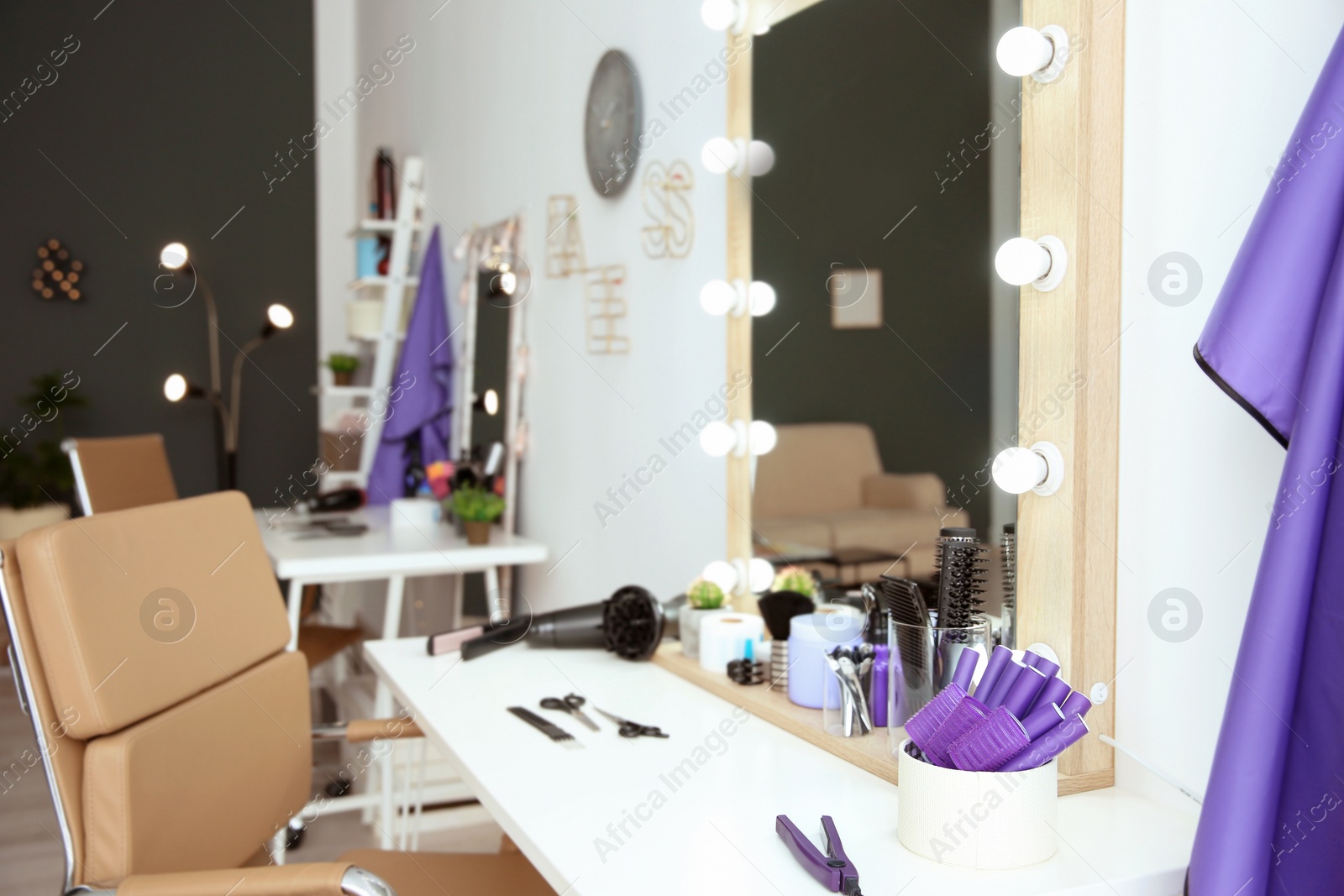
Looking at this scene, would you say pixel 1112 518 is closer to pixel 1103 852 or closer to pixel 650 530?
pixel 1103 852

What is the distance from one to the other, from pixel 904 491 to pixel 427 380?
7.91 ft

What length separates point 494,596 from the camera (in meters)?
2.88

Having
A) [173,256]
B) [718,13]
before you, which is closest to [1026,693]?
[718,13]

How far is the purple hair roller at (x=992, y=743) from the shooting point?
92 cm

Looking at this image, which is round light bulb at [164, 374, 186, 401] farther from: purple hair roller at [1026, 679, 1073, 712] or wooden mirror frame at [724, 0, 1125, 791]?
purple hair roller at [1026, 679, 1073, 712]

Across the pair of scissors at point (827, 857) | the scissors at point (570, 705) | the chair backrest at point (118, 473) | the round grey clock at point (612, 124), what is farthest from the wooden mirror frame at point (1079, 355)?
the chair backrest at point (118, 473)

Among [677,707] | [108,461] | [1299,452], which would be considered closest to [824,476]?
[677,707]

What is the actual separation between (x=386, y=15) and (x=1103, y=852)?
14.6ft

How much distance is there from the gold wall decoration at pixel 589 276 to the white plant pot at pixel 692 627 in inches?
32.8

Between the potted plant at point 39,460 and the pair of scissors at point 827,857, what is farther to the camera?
the potted plant at point 39,460

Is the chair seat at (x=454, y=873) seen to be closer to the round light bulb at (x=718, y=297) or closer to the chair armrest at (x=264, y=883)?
the chair armrest at (x=264, y=883)

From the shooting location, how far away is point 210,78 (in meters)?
4.86

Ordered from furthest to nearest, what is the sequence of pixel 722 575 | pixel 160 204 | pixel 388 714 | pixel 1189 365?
pixel 160 204 < pixel 388 714 < pixel 722 575 < pixel 1189 365

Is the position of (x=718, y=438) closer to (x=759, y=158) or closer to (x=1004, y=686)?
(x=759, y=158)
